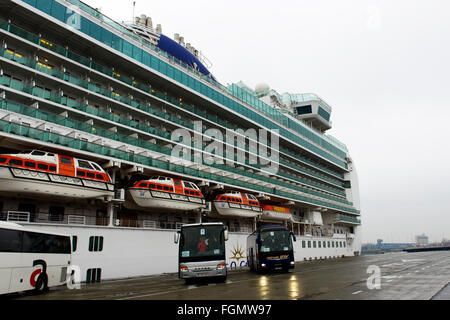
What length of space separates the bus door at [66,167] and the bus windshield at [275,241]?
1421 cm

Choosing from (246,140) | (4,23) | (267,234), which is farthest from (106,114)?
(246,140)

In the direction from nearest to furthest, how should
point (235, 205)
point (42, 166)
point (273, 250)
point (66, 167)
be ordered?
point (42, 166), point (66, 167), point (273, 250), point (235, 205)

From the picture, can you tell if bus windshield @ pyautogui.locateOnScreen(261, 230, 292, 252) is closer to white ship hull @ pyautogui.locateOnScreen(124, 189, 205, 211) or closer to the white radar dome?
white ship hull @ pyautogui.locateOnScreen(124, 189, 205, 211)

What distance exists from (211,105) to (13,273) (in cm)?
2938

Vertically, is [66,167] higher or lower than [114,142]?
lower

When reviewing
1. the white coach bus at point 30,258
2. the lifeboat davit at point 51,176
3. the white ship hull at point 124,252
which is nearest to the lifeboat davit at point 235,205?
the white ship hull at point 124,252

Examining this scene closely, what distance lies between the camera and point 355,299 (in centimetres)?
1072

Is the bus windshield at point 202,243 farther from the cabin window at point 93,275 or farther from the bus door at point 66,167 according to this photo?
the bus door at point 66,167

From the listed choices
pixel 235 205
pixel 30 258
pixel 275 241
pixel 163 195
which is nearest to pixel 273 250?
pixel 275 241

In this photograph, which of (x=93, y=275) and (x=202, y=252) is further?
(x=93, y=275)

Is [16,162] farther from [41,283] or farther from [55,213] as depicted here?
[41,283]

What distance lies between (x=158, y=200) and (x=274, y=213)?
21989 millimetres

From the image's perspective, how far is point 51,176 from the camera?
21.2 m
